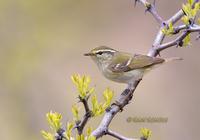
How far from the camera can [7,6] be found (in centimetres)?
780

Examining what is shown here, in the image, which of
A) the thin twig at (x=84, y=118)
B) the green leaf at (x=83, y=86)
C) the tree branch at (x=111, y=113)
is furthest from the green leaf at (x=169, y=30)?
the thin twig at (x=84, y=118)

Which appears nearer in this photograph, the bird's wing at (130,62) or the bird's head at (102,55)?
the bird's wing at (130,62)

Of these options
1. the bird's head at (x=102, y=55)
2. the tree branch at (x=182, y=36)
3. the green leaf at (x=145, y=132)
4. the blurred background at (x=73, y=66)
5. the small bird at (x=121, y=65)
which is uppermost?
the tree branch at (x=182, y=36)

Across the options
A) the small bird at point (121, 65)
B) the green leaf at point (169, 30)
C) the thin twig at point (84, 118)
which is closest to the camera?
the thin twig at point (84, 118)

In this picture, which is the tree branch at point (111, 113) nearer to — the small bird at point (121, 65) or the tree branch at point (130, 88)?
the tree branch at point (130, 88)

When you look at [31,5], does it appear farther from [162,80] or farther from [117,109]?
[117,109]

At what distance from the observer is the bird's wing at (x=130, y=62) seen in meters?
4.31

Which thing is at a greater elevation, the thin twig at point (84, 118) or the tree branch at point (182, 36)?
the tree branch at point (182, 36)

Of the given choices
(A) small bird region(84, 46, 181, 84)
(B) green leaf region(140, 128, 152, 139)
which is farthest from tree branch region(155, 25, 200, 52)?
(B) green leaf region(140, 128, 152, 139)

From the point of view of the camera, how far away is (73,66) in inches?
403

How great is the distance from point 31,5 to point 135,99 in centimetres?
266

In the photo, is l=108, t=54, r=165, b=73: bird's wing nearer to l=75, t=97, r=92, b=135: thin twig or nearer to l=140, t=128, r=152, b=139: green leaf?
l=140, t=128, r=152, b=139: green leaf

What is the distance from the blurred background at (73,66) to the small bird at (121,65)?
276 centimetres

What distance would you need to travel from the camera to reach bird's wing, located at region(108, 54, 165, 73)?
170 inches
